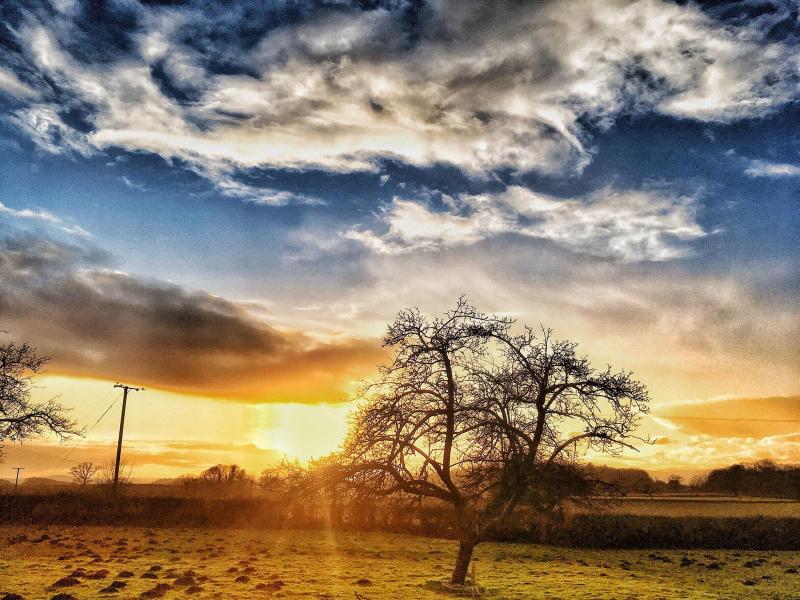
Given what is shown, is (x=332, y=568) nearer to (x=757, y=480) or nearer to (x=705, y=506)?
(x=705, y=506)

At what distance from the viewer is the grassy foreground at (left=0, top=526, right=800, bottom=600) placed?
60.4 ft

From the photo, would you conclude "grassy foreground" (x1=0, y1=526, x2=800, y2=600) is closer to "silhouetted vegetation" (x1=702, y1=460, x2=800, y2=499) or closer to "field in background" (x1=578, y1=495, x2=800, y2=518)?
"field in background" (x1=578, y1=495, x2=800, y2=518)

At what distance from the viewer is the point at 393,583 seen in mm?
20719

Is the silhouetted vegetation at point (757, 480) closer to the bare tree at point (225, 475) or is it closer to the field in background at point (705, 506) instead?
the field in background at point (705, 506)

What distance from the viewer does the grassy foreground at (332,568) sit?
1841 centimetres

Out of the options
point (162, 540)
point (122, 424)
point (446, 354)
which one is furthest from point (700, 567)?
point (122, 424)

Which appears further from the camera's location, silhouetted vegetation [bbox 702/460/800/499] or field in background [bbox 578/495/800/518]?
silhouetted vegetation [bbox 702/460/800/499]

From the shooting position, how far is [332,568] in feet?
82.5

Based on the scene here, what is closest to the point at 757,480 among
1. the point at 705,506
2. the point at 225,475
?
the point at 705,506

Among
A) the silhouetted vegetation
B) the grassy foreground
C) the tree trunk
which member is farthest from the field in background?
the tree trunk

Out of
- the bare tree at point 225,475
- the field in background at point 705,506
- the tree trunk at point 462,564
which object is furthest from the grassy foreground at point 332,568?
the bare tree at point 225,475

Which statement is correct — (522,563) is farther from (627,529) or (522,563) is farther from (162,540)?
(162,540)

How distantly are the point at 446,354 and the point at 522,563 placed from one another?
57.1ft

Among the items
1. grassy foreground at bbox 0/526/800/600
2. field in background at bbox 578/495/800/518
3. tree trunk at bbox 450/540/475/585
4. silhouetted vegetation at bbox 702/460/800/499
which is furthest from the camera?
silhouetted vegetation at bbox 702/460/800/499
